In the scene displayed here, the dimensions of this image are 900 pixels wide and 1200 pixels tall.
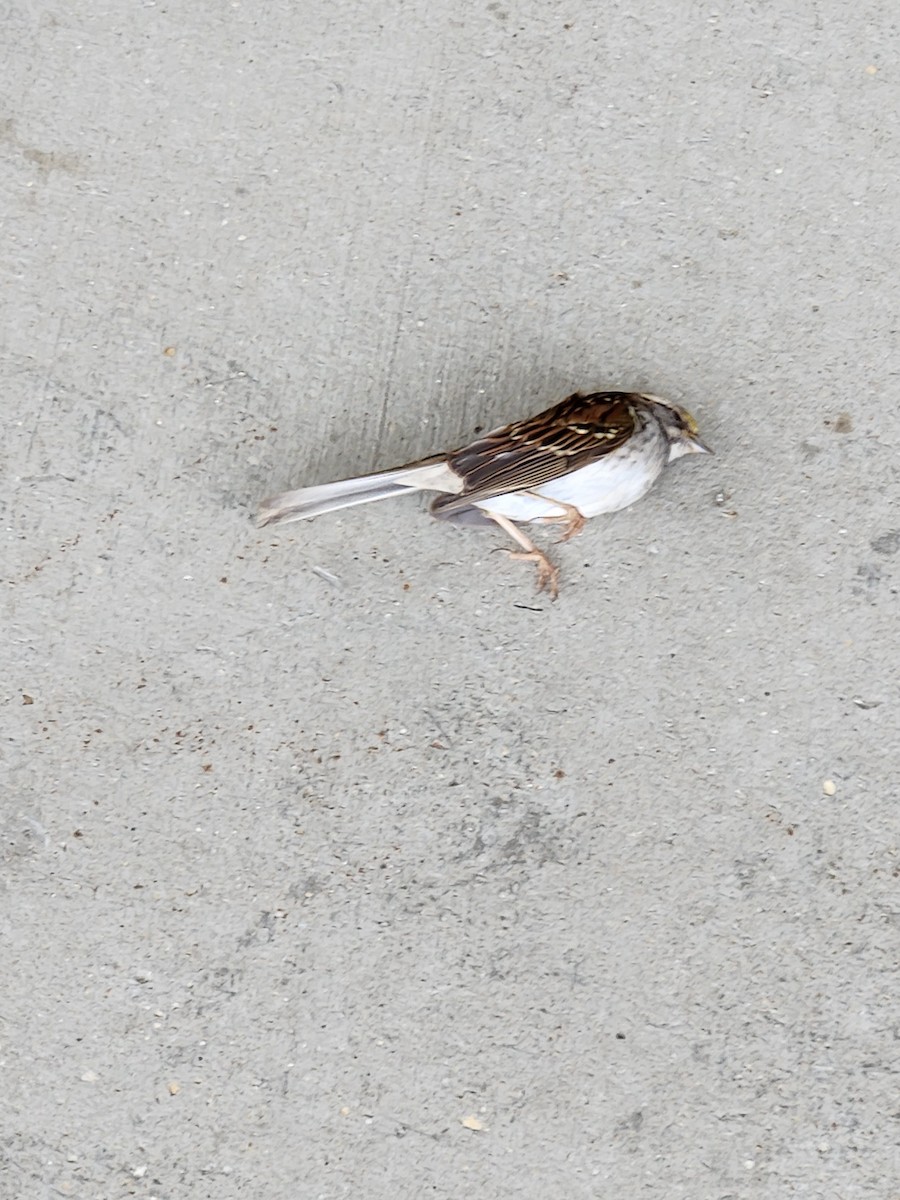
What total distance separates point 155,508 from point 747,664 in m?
1.50

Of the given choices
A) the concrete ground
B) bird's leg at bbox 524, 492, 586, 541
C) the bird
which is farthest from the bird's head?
bird's leg at bbox 524, 492, 586, 541

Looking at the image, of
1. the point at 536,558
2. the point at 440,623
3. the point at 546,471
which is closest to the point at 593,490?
the point at 546,471

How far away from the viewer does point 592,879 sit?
102 inches

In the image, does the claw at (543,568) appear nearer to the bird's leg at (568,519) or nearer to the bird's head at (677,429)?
the bird's leg at (568,519)

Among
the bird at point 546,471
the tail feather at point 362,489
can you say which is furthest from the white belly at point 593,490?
the tail feather at point 362,489

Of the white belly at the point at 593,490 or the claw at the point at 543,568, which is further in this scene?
the claw at the point at 543,568

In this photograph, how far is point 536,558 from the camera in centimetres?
256

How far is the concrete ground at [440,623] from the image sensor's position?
2.57 metres

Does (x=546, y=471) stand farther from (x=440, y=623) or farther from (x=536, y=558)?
(x=440, y=623)

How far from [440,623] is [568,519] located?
15.9 inches

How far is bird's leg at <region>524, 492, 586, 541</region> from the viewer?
2424 mm

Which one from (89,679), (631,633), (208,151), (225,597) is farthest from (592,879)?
(208,151)

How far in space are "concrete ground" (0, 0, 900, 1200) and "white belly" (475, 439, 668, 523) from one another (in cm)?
18

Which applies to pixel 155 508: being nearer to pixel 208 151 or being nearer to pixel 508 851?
pixel 208 151
